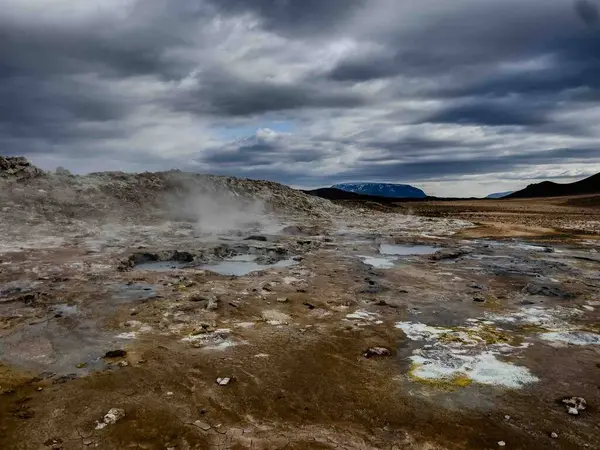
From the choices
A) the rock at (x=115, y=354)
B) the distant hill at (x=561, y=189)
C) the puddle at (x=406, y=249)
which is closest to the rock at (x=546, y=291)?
the puddle at (x=406, y=249)

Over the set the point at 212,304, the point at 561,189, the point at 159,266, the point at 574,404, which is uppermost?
the point at 561,189

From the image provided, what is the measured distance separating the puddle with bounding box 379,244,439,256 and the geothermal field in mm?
1105

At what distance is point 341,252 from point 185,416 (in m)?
13.5

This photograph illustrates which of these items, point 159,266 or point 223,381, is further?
point 159,266

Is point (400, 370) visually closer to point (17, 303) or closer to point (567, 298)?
point (567, 298)

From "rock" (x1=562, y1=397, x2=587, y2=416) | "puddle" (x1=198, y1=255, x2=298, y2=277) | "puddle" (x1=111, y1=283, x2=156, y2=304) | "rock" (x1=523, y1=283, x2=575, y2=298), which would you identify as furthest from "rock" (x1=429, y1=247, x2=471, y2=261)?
"rock" (x1=562, y1=397, x2=587, y2=416)

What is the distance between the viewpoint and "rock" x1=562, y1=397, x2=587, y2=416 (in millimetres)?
5666

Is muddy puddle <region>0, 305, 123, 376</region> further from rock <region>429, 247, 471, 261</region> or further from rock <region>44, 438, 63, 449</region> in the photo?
rock <region>429, 247, 471, 261</region>

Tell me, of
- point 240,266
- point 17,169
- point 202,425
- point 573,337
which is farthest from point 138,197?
point 573,337

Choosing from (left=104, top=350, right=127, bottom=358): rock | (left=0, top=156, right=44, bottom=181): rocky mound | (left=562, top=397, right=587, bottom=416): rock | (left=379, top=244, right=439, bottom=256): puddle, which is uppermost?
(left=0, top=156, right=44, bottom=181): rocky mound

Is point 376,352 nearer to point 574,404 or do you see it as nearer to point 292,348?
point 292,348

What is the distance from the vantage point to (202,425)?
5.29 m

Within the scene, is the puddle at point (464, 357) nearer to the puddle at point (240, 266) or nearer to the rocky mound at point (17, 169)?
the puddle at point (240, 266)

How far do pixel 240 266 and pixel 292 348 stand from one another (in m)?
7.95
